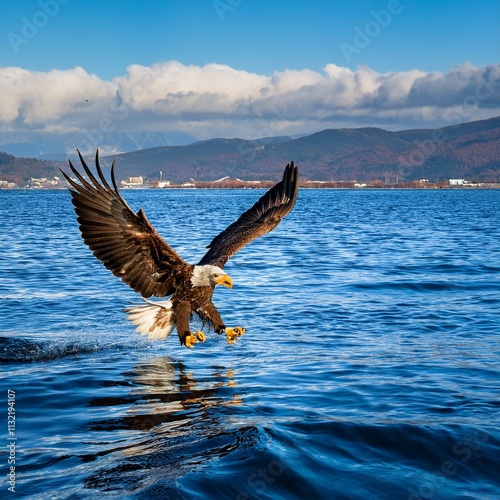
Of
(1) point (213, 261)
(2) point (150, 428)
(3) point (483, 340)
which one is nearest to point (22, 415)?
(2) point (150, 428)

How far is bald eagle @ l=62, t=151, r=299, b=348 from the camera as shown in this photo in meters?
7.57

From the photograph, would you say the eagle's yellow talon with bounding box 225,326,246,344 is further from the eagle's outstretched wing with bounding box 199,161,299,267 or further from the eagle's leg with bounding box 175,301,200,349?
the eagle's outstretched wing with bounding box 199,161,299,267

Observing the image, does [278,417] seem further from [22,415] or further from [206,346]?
[206,346]

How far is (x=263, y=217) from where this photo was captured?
1090 centimetres

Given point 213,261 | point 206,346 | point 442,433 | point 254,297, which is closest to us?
point 442,433

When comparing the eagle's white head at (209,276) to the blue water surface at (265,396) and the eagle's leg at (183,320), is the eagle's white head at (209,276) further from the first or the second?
the blue water surface at (265,396)

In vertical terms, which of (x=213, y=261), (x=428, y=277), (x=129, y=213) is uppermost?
(x=129, y=213)

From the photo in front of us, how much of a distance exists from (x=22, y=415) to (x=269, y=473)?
269 cm

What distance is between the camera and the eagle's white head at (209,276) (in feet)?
26.9

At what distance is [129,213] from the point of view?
24.5 ft

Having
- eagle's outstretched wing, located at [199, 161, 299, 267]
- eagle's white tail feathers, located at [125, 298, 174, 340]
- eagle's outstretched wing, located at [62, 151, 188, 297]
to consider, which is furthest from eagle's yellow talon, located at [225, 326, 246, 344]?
eagle's outstretched wing, located at [199, 161, 299, 267]

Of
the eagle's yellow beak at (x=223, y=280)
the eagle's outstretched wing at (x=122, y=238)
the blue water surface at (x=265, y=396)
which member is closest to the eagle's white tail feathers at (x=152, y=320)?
the blue water surface at (x=265, y=396)

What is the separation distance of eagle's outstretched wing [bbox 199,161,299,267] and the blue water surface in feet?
4.82

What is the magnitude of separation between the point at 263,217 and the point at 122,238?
354 centimetres
